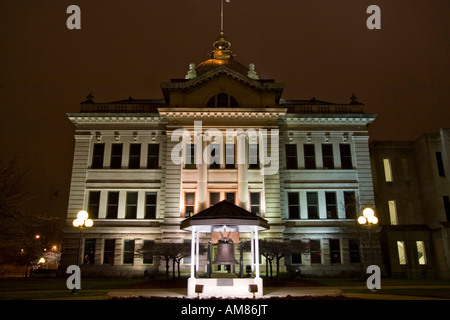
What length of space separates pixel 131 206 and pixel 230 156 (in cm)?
1044

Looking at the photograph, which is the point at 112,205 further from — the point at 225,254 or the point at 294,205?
the point at 225,254

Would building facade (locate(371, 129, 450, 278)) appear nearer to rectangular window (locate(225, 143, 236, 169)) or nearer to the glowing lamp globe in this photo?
rectangular window (locate(225, 143, 236, 169))

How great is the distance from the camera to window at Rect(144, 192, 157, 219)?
36.2 meters

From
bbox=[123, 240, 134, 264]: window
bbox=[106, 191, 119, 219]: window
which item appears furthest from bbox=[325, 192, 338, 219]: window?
bbox=[106, 191, 119, 219]: window

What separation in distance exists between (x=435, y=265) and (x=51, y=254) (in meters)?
59.0

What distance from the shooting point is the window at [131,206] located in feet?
119

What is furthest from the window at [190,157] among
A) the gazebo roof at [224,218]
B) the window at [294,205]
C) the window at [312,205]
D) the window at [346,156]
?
the gazebo roof at [224,218]

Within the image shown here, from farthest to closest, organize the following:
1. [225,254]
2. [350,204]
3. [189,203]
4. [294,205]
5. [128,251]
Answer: [294,205]
[350,204]
[128,251]
[189,203]
[225,254]

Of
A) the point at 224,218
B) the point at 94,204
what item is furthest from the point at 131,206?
the point at 224,218

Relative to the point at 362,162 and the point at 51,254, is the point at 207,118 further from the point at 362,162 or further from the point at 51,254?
the point at 51,254

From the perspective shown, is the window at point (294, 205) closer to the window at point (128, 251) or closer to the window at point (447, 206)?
the window at point (447, 206)

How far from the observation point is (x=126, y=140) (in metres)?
37.9

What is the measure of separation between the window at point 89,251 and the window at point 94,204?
229cm

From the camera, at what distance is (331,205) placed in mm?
37062
